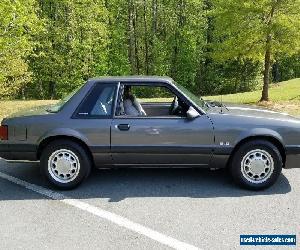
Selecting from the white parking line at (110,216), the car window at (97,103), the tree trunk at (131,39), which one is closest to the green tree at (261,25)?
the car window at (97,103)

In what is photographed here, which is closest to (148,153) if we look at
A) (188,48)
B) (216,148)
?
(216,148)

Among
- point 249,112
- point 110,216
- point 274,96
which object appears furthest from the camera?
point 274,96

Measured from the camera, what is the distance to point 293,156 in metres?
5.42

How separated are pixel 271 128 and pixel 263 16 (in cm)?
1090

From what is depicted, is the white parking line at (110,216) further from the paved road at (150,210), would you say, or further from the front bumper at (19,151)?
the front bumper at (19,151)

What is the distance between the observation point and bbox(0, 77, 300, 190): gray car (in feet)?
17.7

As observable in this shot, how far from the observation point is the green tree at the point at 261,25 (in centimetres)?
1458

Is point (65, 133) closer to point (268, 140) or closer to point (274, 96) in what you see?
point (268, 140)

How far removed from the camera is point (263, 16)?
15070mm

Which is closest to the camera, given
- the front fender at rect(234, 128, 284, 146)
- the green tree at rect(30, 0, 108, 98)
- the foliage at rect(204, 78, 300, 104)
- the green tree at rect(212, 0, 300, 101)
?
the front fender at rect(234, 128, 284, 146)

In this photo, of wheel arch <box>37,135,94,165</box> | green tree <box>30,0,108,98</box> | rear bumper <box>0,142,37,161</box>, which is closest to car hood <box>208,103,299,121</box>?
wheel arch <box>37,135,94,165</box>

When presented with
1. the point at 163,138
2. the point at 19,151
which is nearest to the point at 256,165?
the point at 163,138

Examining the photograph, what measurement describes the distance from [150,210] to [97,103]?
1684mm

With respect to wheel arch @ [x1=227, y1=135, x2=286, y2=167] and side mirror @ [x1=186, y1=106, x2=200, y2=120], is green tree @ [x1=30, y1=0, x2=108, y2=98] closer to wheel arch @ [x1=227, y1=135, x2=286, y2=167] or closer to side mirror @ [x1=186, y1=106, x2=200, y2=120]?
side mirror @ [x1=186, y1=106, x2=200, y2=120]
